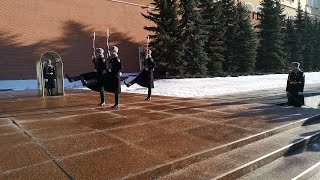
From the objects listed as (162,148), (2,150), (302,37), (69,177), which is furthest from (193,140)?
(302,37)

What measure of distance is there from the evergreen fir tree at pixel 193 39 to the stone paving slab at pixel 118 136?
1350 cm

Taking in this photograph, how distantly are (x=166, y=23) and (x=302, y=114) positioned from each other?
47.8ft

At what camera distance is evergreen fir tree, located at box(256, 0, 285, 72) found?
2964 centimetres

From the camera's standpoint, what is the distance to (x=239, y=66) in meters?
26.8

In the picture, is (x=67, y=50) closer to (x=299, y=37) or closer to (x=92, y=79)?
(x=92, y=79)

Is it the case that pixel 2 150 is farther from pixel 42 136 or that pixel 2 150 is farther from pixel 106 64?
pixel 106 64

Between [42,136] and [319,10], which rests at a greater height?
[319,10]

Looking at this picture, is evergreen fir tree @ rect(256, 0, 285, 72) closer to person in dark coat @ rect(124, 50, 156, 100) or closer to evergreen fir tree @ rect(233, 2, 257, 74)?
evergreen fir tree @ rect(233, 2, 257, 74)

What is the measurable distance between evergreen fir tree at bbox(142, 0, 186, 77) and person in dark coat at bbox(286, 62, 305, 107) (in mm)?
11881

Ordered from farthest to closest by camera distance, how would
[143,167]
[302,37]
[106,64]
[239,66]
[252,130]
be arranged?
[302,37] → [239,66] → [106,64] → [252,130] → [143,167]

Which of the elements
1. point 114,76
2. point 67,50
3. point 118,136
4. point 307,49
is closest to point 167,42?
point 67,50

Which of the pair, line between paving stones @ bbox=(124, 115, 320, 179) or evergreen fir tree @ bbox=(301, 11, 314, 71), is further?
evergreen fir tree @ bbox=(301, 11, 314, 71)

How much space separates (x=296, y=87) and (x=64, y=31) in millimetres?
17386

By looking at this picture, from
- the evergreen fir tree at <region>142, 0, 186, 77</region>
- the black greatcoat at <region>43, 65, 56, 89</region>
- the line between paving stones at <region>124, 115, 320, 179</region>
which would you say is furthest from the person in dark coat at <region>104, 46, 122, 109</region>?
the evergreen fir tree at <region>142, 0, 186, 77</region>
